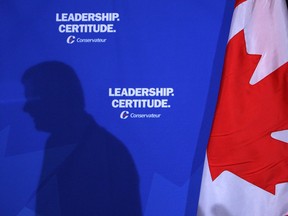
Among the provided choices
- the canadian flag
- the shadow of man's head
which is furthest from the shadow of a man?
the canadian flag

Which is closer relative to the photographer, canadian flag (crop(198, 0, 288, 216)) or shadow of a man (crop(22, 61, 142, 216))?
canadian flag (crop(198, 0, 288, 216))

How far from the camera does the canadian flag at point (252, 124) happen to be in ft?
6.69

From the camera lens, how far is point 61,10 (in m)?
2.26

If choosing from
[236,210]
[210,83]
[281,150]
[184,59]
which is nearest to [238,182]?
[236,210]

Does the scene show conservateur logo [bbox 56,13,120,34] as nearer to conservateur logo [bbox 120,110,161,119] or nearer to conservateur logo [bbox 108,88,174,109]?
conservateur logo [bbox 108,88,174,109]

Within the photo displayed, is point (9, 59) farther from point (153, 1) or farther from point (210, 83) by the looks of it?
point (210, 83)

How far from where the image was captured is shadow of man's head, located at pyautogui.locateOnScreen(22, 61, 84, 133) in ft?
7.42

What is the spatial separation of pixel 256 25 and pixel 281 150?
2.33ft

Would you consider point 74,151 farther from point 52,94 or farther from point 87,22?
point 87,22

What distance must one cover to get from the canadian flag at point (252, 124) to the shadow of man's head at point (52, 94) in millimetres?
863

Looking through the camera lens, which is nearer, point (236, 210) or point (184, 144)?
point (236, 210)

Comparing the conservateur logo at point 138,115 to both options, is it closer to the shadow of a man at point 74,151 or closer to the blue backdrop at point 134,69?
the blue backdrop at point 134,69

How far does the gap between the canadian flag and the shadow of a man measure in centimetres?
50

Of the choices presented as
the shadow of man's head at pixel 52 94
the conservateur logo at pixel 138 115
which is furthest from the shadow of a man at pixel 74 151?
the conservateur logo at pixel 138 115
